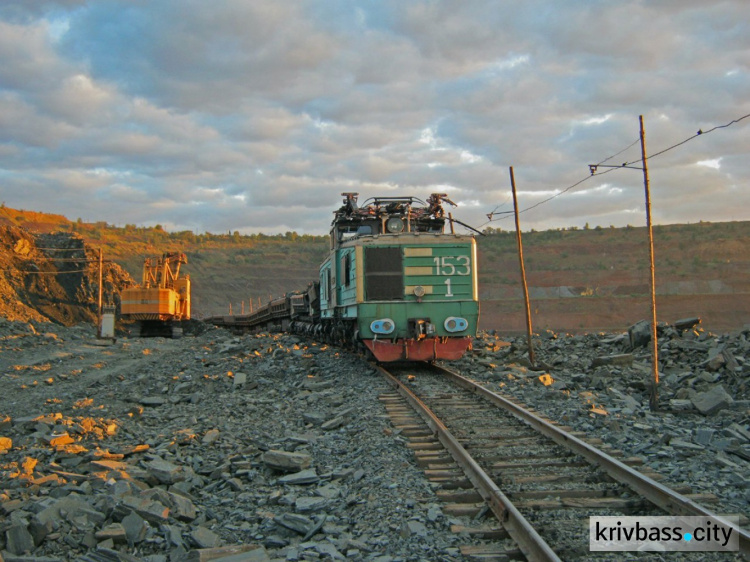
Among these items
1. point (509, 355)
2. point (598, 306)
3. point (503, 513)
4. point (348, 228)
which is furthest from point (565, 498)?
point (598, 306)

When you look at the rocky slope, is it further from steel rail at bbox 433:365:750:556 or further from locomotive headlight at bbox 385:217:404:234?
locomotive headlight at bbox 385:217:404:234

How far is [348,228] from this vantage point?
15.4 metres

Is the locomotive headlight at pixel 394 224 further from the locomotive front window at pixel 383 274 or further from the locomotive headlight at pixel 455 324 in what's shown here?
the locomotive headlight at pixel 455 324

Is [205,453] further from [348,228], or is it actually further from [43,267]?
[43,267]

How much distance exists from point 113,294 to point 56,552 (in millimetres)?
Answer: 41154

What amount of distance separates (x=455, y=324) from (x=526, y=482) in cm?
744

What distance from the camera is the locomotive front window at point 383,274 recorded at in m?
13.2

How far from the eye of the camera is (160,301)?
36594 mm

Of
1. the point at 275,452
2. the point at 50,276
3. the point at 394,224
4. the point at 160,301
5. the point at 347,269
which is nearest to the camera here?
the point at 275,452

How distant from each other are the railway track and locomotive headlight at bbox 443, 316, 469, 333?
158 inches

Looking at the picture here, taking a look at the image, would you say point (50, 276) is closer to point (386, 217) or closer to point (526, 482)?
point (386, 217)

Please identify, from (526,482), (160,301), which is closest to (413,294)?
(526,482)

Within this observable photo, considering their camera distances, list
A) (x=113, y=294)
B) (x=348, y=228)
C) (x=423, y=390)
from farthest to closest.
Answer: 1. (x=113, y=294)
2. (x=348, y=228)
3. (x=423, y=390)

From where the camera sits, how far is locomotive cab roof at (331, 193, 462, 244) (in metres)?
15.1
